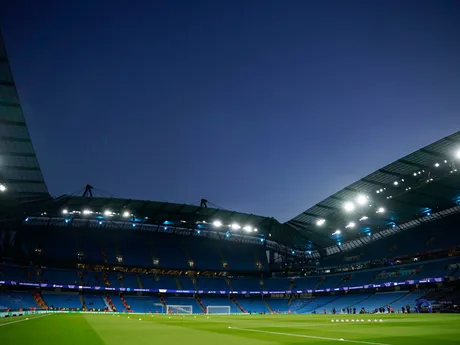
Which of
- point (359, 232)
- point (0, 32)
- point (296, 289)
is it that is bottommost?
point (296, 289)

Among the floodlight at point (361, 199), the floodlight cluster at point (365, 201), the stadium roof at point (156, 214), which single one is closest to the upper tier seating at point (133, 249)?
the stadium roof at point (156, 214)

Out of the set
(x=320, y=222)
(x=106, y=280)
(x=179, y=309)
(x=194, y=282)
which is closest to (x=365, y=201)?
(x=320, y=222)

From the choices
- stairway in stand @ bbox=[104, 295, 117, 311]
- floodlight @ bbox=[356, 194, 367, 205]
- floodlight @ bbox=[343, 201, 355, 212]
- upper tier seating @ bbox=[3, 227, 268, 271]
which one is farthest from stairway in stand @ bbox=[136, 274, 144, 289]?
floodlight @ bbox=[356, 194, 367, 205]

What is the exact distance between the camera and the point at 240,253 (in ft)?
279

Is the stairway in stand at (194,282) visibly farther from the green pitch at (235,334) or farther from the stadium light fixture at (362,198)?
the green pitch at (235,334)

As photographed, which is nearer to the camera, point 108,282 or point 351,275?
point 108,282

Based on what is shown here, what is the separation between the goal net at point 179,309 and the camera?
6372cm

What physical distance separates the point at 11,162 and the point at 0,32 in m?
18.0

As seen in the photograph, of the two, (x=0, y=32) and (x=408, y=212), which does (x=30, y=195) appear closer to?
(x=0, y=32)

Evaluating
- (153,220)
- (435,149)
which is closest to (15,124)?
(153,220)

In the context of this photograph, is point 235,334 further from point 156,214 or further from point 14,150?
point 156,214

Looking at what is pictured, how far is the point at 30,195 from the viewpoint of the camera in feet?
143

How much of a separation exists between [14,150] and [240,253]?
64037 mm

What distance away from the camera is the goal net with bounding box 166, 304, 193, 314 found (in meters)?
63.7
